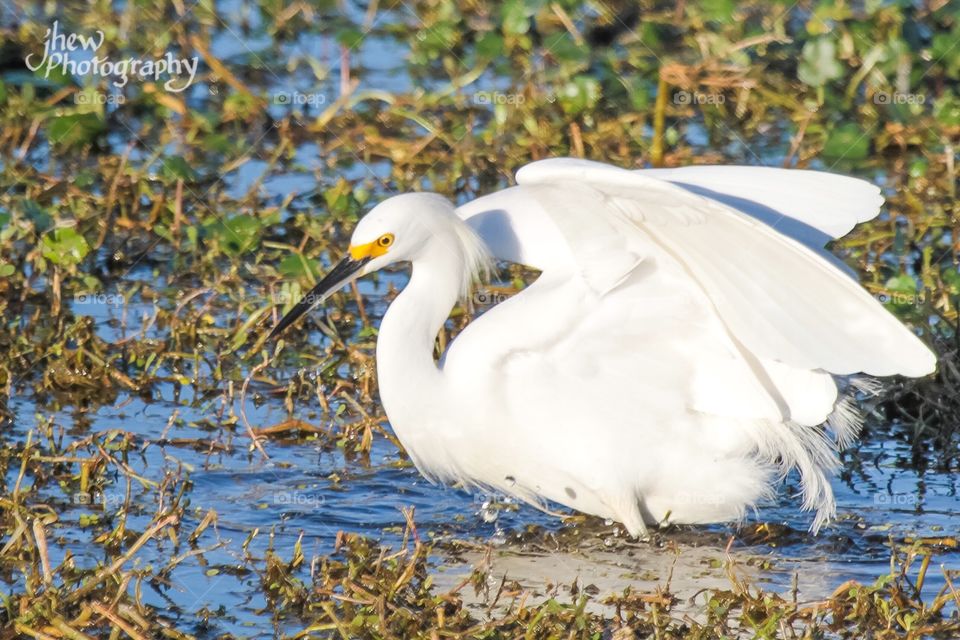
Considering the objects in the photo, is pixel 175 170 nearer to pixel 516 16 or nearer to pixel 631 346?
pixel 516 16

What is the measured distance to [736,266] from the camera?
461 cm

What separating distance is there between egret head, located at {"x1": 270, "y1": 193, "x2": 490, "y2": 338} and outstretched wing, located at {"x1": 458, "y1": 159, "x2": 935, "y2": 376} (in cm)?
45

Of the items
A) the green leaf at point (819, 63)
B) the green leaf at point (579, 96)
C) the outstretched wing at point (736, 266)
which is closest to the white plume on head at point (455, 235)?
the outstretched wing at point (736, 266)

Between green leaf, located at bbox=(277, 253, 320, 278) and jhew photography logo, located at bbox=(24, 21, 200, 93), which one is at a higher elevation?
jhew photography logo, located at bbox=(24, 21, 200, 93)

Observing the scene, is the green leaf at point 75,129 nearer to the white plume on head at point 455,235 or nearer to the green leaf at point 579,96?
the green leaf at point 579,96

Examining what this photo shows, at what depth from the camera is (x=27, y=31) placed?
1038 centimetres

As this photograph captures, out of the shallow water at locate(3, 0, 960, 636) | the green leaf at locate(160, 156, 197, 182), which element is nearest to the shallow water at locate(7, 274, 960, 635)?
the shallow water at locate(3, 0, 960, 636)

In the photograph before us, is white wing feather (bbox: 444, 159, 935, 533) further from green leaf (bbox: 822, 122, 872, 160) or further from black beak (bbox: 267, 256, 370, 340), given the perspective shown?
green leaf (bbox: 822, 122, 872, 160)

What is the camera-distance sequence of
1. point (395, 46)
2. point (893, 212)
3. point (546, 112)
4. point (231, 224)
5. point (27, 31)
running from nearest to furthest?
point (231, 224) < point (893, 212) < point (546, 112) < point (27, 31) < point (395, 46)

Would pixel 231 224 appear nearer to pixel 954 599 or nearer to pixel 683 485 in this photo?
pixel 683 485

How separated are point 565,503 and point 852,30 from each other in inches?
211

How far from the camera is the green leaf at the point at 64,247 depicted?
6.93 m

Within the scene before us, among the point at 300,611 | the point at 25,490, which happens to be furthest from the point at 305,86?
the point at 300,611

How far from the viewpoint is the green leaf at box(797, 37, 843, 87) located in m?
9.37
